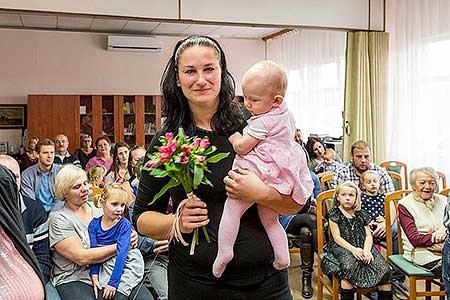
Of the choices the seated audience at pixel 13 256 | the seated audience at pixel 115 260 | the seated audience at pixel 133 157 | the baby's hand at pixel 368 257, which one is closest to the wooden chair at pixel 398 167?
the baby's hand at pixel 368 257

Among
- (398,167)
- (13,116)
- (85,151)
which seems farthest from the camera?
(13,116)

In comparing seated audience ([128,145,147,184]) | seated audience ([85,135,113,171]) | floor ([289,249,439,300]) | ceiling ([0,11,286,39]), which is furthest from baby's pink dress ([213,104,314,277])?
ceiling ([0,11,286,39])

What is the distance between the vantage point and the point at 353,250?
344 cm

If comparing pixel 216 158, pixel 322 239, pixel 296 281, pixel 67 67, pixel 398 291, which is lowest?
pixel 296 281

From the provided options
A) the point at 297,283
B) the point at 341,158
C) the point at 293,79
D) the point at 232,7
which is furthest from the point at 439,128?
the point at 293,79

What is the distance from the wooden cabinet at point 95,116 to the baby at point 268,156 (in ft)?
20.1

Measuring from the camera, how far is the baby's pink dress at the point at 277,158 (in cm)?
136

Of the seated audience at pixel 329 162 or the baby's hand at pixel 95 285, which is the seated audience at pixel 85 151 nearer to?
the seated audience at pixel 329 162

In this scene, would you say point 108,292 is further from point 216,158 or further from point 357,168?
point 357,168

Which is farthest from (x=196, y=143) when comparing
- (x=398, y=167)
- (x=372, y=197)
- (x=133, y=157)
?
(x=398, y=167)

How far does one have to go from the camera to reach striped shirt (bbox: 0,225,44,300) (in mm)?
827

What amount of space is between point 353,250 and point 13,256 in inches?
114

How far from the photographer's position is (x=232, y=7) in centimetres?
535

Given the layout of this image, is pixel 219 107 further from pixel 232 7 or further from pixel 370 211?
pixel 232 7
